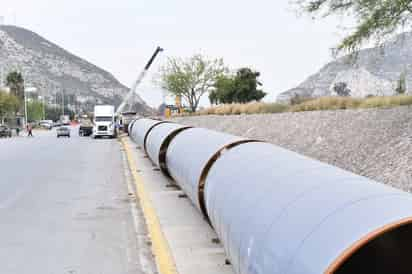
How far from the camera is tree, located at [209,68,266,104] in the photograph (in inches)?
2906

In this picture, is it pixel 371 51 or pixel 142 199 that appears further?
pixel 371 51

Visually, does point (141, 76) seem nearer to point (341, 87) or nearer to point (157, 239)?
point (341, 87)

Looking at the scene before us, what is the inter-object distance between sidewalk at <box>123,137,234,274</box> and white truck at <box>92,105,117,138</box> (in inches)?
1419

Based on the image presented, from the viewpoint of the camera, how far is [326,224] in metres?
3.07

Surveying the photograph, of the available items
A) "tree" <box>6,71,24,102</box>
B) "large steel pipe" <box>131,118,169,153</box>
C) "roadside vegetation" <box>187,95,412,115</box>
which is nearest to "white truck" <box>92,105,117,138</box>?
"roadside vegetation" <box>187,95,412,115</box>

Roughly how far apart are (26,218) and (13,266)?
335 centimetres

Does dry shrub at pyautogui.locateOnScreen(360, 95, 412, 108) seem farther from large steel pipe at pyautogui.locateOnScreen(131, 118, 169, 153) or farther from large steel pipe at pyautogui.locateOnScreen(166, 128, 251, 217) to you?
large steel pipe at pyautogui.locateOnScreen(131, 118, 169, 153)

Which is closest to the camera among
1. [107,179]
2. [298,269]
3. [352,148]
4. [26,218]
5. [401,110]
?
[298,269]

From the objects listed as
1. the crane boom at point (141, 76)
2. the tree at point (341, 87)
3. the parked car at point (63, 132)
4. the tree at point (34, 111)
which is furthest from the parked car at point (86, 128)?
the tree at point (34, 111)

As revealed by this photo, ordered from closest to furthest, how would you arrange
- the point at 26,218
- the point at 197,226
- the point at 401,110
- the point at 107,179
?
the point at 197,226
the point at 26,218
the point at 401,110
the point at 107,179

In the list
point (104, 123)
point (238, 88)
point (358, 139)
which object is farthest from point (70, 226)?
point (238, 88)

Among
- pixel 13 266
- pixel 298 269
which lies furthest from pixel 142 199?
pixel 298 269

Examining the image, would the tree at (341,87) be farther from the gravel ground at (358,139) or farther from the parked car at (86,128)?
the gravel ground at (358,139)

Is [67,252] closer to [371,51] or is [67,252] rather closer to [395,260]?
[395,260]
